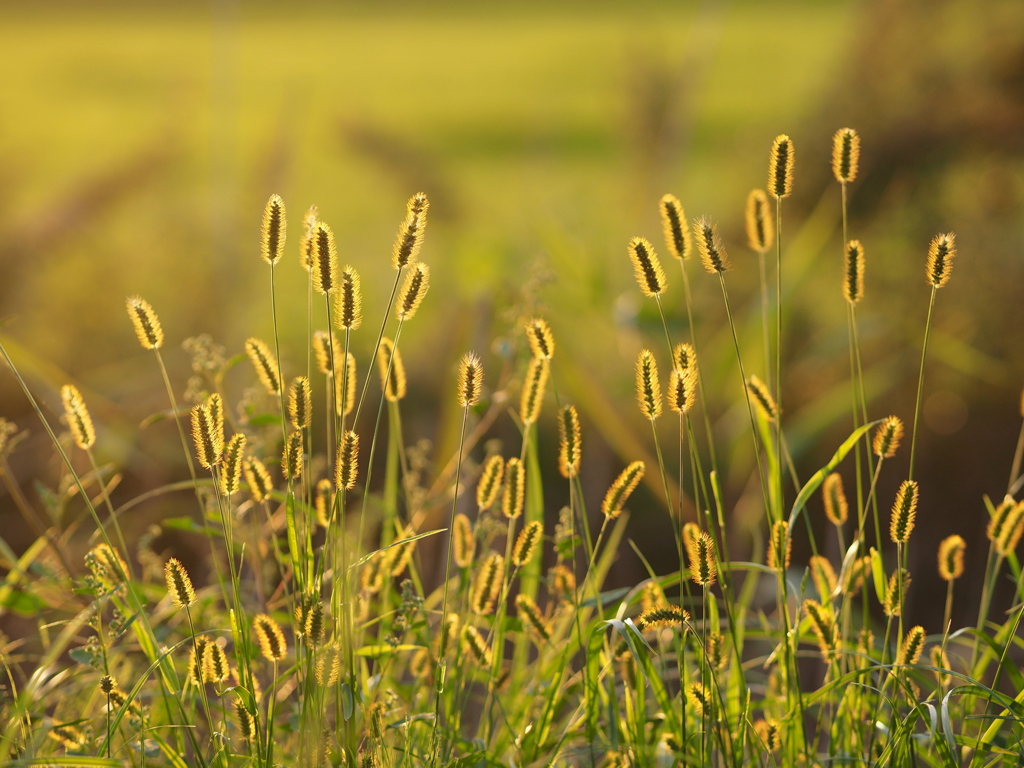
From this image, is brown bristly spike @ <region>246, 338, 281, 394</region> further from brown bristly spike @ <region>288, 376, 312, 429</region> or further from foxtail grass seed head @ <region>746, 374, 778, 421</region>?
foxtail grass seed head @ <region>746, 374, 778, 421</region>

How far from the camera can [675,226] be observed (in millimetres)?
802

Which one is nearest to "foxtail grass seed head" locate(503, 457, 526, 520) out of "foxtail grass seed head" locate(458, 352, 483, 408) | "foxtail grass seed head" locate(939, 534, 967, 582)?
"foxtail grass seed head" locate(458, 352, 483, 408)

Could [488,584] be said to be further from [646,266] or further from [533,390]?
[646,266]

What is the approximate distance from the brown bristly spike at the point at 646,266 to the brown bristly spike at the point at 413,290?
0.59ft

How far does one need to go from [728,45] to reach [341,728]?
6.67 m

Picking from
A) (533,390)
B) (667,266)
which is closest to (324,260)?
(533,390)

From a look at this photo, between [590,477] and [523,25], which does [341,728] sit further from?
[523,25]

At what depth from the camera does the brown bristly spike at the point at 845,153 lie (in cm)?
84

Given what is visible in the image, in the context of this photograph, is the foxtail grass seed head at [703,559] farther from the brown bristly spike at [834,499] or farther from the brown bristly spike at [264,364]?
the brown bristly spike at [264,364]

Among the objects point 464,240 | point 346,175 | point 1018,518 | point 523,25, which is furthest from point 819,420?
point 523,25

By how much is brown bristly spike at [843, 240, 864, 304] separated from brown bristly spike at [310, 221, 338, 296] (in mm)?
491

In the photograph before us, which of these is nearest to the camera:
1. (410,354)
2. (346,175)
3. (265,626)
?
(265,626)

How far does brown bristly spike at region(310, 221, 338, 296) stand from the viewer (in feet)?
2.33

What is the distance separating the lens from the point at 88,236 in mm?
2680
